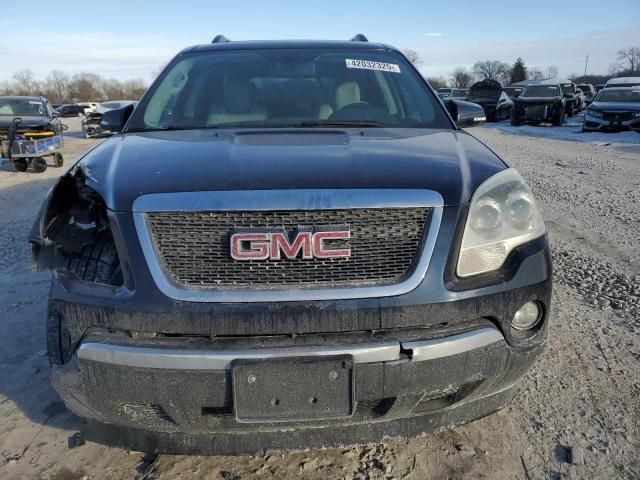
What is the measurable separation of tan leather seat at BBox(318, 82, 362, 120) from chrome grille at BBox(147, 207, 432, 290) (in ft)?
4.16

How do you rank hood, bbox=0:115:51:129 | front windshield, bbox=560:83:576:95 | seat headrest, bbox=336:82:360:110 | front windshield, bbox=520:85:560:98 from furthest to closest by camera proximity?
front windshield, bbox=560:83:576:95 < front windshield, bbox=520:85:560:98 < hood, bbox=0:115:51:129 < seat headrest, bbox=336:82:360:110

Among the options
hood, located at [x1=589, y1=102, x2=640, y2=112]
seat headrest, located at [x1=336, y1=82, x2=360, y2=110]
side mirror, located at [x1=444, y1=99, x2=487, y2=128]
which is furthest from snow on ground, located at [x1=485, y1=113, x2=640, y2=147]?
seat headrest, located at [x1=336, y1=82, x2=360, y2=110]

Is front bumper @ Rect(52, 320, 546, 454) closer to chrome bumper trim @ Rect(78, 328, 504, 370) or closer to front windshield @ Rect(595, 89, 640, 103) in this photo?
chrome bumper trim @ Rect(78, 328, 504, 370)

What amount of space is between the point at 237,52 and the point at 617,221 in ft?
14.8

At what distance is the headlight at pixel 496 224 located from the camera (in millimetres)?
1938

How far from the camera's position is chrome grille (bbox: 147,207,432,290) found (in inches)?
72.7

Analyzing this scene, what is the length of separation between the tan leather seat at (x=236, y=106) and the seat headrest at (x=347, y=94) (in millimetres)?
444

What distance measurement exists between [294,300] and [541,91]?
23.9 m

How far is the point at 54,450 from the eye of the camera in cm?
230

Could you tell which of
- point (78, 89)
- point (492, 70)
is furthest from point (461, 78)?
point (78, 89)

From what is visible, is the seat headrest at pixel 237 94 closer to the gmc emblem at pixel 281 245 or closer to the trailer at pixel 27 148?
the gmc emblem at pixel 281 245

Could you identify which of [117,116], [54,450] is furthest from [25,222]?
[54,450]

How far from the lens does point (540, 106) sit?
22.1 meters

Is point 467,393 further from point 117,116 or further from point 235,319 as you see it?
point 117,116
